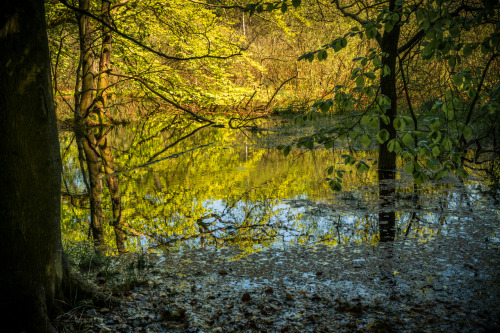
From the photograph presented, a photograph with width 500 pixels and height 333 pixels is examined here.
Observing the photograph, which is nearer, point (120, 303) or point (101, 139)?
point (120, 303)

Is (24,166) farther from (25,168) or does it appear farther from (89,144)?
(89,144)

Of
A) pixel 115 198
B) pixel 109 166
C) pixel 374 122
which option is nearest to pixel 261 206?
pixel 115 198

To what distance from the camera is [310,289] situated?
8.73 ft

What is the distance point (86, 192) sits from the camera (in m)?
5.98

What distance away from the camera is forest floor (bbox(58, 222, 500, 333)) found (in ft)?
7.11

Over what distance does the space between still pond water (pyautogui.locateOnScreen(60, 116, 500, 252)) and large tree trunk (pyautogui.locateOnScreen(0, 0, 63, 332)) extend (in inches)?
63.2

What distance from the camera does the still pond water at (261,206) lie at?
12.7ft

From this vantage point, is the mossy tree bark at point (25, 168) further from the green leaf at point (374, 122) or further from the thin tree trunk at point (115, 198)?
the thin tree trunk at point (115, 198)

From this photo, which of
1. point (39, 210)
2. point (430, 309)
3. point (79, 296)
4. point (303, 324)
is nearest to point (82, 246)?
point (79, 296)

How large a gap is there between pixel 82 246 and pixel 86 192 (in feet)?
8.83

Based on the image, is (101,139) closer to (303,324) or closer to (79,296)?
(79,296)

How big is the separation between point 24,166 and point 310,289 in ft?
6.58

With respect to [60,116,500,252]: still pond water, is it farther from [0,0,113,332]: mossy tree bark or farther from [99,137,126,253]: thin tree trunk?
[0,0,113,332]: mossy tree bark

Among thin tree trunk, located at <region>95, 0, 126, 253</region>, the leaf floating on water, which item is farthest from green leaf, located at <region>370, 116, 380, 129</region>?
thin tree trunk, located at <region>95, 0, 126, 253</region>
